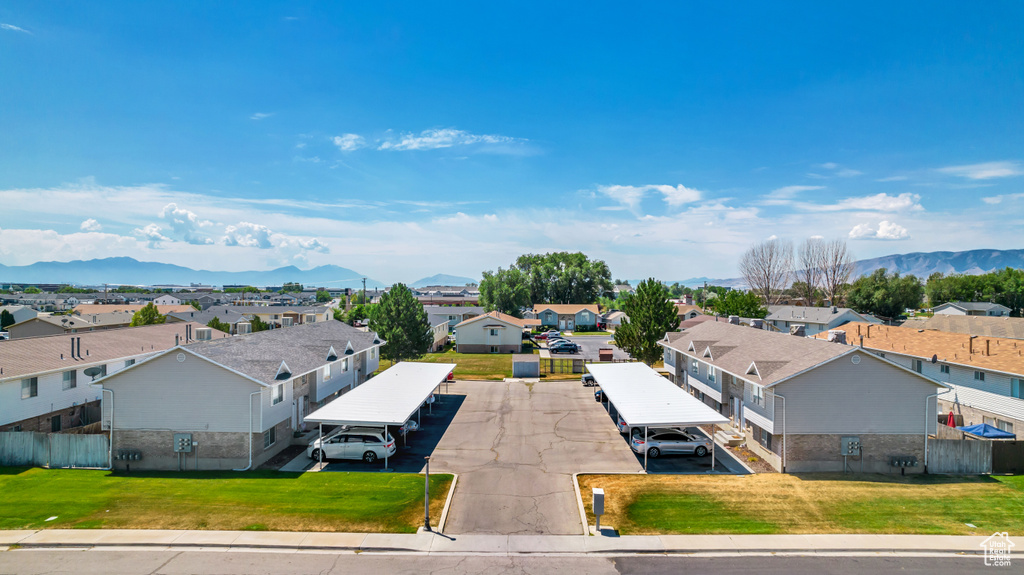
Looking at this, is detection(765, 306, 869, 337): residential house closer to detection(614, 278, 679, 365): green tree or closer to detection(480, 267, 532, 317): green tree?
detection(614, 278, 679, 365): green tree

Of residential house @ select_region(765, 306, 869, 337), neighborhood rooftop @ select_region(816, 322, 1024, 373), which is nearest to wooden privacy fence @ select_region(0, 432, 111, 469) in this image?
neighborhood rooftop @ select_region(816, 322, 1024, 373)

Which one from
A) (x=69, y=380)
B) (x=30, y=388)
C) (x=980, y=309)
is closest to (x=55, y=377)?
(x=69, y=380)

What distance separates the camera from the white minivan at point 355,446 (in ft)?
84.5

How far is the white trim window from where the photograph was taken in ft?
98.0

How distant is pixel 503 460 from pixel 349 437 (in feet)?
27.7

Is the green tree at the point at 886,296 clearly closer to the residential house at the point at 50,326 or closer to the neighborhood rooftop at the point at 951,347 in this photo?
the neighborhood rooftop at the point at 951,347

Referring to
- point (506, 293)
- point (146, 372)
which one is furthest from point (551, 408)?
point (506, 293)

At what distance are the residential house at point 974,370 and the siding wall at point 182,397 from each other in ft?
141

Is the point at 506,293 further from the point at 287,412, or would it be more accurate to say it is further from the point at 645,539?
the point at 645,539

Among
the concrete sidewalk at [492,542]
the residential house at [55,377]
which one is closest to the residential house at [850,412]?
the concrete sidewalk at [492,542]

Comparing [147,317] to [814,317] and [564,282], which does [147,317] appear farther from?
[814,317]

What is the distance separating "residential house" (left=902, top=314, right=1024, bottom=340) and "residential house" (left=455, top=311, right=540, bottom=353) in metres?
49.4

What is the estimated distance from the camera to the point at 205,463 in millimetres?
24469

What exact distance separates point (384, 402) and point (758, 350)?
24.1 meters
